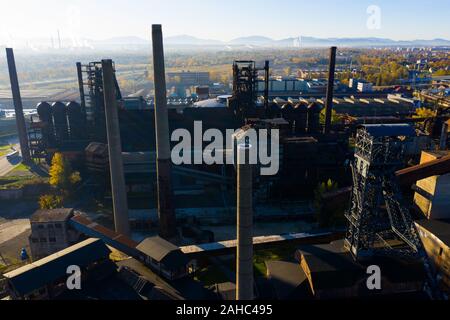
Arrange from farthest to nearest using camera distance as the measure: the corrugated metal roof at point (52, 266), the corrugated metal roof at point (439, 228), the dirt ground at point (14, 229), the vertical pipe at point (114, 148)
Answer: the dirt ground at point (14, 229) < the vertical pipe at point (114, 148) < the corrugated metal roof at point (439, 228) < the corrugated metal roof at point (52, 266)

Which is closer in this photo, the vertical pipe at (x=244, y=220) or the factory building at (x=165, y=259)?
the vertical pipe at (x=244, y=220)

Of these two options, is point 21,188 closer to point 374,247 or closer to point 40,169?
point 40,169

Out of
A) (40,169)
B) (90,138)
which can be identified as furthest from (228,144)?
(40,169)

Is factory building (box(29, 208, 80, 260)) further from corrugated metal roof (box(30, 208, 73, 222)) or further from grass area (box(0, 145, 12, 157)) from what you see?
grass area (box(0, 145, 12, 157))

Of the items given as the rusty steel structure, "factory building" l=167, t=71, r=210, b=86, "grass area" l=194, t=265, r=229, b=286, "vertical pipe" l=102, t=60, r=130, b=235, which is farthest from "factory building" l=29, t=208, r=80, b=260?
"factory building" l=167, t=71, r=210, b=86

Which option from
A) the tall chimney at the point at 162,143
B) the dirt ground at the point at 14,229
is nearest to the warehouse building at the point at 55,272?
the dirt ground at the point at 14,229

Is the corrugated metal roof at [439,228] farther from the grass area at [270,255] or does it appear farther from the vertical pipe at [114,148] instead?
the vertical pipe at [114,148]
